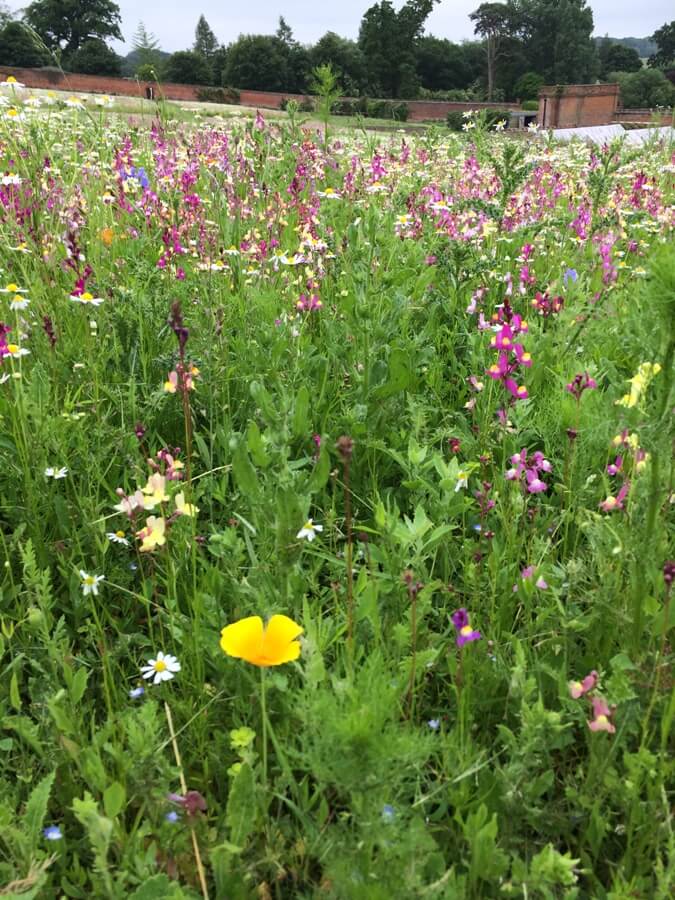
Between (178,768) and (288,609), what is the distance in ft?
1.36

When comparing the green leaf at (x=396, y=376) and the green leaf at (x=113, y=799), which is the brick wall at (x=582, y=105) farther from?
the green leaf at (x=113, y=799)

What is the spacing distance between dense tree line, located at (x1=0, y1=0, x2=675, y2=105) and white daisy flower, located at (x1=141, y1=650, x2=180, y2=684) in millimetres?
53731

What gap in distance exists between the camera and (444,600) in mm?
1926

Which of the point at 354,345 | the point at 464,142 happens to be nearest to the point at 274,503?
the point at 354,345

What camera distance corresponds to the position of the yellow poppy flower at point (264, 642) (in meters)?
1.25

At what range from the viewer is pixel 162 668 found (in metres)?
1.60

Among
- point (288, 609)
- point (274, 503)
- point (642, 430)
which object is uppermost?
point (642, 430)

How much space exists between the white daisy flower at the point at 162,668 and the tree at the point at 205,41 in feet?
309

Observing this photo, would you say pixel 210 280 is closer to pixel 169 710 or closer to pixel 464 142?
pixel 169 710

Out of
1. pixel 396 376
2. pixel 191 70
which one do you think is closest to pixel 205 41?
pixel 191 70

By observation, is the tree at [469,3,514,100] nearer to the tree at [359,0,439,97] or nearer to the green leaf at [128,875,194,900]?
the tree at [359,0,439,97]

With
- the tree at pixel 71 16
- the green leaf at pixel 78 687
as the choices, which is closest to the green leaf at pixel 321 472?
the green leaf at pixel 78 687

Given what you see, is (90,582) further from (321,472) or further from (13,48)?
(13,48)

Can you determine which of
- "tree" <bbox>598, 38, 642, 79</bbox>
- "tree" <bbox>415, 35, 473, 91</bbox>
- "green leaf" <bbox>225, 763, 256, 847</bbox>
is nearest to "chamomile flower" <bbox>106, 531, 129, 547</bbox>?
"green leaf" <bbox>225, 763, 256, 847</bbox>
